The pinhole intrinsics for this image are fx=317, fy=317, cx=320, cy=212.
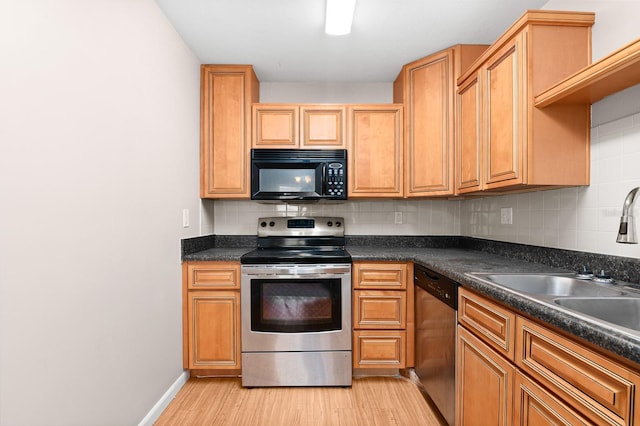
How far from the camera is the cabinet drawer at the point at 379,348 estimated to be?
2.31 m

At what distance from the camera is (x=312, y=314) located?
225 cm

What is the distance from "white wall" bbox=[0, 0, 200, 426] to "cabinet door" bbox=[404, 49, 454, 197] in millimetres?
1775

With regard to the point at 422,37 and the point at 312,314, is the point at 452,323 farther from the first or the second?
the point at 422,37

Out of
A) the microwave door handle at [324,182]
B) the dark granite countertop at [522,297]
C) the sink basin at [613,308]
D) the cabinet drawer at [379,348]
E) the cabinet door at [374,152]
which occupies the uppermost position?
the cabinet door at [374,152]

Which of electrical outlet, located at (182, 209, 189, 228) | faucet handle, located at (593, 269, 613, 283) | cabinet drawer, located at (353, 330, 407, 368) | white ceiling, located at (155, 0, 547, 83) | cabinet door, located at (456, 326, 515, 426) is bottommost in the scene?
cabinet drawer, located at (353, 330, 407, 368)

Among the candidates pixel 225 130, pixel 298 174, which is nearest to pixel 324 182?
pixel 298 174

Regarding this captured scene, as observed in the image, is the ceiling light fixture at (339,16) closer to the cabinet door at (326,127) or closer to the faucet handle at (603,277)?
the cabinet door at (326,127)

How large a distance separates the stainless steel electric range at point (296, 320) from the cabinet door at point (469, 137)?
3.29 ft

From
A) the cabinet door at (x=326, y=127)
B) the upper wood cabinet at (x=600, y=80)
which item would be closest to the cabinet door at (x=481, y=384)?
the upper wood cabinet at (x=600, y=80)

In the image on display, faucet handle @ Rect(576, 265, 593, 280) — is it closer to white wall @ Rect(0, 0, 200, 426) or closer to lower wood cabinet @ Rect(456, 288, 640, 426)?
lower wood cabinet @ Rect(456, 288, 640, 426)

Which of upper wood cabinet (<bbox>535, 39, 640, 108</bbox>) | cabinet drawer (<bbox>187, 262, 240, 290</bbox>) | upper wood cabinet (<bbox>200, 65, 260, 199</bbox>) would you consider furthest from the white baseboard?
upper wood cabinet (<bbox>535, 39, 640, 108</bbox>)

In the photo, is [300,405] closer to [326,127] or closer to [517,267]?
[517,267]

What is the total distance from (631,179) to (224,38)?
2429 millimetres

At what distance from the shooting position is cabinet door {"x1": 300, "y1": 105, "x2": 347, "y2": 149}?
260cm
